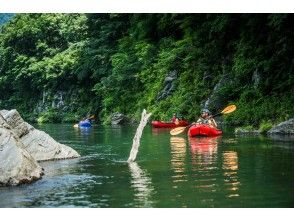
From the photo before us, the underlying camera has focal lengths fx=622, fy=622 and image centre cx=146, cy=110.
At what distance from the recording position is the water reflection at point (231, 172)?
33.6ft

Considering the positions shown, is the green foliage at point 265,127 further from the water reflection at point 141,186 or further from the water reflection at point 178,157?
the water reflection at point 141,186

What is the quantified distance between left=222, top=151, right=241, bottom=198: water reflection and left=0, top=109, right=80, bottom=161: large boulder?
160 inches

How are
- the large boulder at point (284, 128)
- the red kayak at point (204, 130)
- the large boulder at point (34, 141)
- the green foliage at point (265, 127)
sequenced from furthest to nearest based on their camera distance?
1. the green foliage at point (265, 127)
2. the red kayak at point (204, 130)
3. the large boulder at point (284, 128)
4. the large boulder at point (34, 141)

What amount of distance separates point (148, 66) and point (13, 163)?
2623 cm

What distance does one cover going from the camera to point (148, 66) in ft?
122

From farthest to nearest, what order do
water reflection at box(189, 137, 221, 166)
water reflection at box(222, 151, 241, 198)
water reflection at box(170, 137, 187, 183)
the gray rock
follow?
the gray rock, water reflection at box(189, 137, 221, 166), water reflection at box(170, 137, 187, 183), water reflection at box(222, 151, 241, 198)

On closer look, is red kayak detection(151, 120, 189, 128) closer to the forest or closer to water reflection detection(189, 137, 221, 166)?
the forest

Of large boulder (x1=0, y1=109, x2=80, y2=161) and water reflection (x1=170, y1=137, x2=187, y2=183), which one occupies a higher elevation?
large boulder (x1=0, y1=109, x2=80, y2=161)

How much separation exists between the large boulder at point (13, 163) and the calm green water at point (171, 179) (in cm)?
24

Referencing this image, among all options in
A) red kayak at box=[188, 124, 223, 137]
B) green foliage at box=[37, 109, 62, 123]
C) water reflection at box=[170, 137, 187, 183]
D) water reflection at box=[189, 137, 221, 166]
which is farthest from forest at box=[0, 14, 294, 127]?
water reflection at box=[170, 137, 187, 183]

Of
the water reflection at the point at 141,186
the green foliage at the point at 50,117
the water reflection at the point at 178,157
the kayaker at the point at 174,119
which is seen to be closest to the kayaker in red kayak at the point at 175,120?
the kayaker at the point at 174,119

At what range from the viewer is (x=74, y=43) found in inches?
1847

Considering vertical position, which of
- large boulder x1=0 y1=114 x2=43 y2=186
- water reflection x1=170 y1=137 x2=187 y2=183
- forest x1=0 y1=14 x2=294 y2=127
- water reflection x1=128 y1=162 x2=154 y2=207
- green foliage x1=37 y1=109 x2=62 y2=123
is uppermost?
forest x1=0 y1=14 x2=294 y2=127

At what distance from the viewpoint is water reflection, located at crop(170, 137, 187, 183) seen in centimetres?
1191
